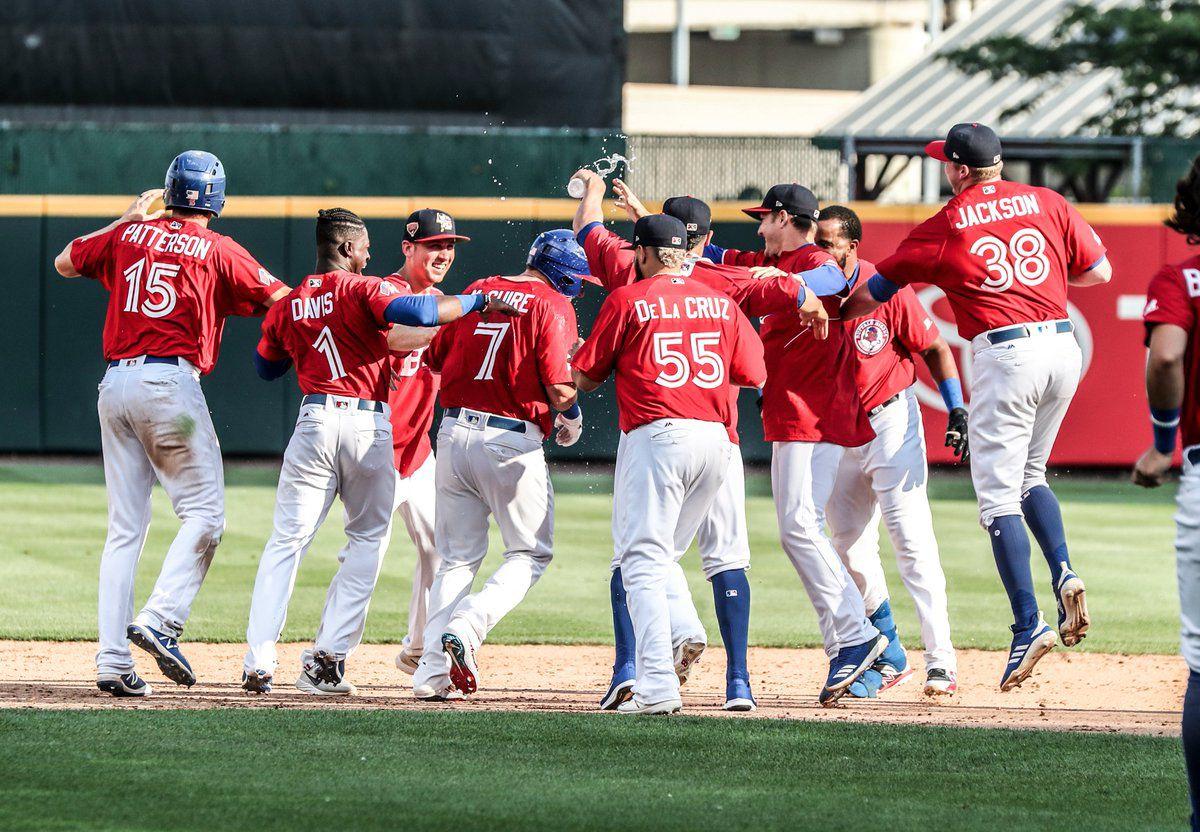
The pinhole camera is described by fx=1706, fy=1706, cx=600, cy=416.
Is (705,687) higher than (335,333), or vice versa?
(335,333)

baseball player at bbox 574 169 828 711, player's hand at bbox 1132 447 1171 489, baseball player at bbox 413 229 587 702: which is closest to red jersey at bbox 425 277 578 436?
baseball player at bbox 413 229 587 702

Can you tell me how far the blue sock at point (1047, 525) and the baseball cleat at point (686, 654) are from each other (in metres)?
1.42

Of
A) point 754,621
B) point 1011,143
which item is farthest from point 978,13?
point 754,621

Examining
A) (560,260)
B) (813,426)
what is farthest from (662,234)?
(813,426)

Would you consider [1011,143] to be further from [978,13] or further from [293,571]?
[978,13]

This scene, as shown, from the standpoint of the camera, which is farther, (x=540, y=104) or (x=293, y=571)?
(x=540, y=104)

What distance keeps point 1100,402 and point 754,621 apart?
A: 800 centimetres

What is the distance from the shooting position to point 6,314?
16.6 metres

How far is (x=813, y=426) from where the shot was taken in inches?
281

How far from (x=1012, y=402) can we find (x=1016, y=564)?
2.17 feet

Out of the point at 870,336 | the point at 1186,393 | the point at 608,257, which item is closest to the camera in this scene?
the point at 1186,393

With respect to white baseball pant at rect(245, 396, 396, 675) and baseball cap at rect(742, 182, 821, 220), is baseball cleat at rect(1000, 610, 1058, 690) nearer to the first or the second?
baseball cap at rect(742, 182, 821, 220)

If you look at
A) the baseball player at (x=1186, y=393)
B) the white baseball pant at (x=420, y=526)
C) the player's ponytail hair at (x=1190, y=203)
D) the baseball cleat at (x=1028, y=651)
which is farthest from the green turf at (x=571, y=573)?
the player's ponytail hair at (x=1190, y=203)

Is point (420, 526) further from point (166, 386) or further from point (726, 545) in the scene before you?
point (726, 545)
